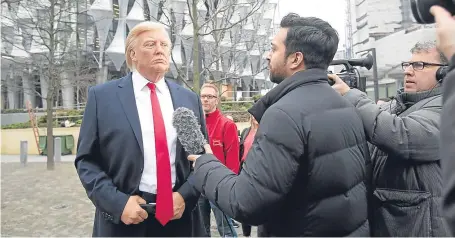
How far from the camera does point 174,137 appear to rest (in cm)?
225

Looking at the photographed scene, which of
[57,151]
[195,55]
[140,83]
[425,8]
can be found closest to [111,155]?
[140,83]

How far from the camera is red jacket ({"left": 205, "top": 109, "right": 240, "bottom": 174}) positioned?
15.0 ft

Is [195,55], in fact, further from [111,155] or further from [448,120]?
[448,120]

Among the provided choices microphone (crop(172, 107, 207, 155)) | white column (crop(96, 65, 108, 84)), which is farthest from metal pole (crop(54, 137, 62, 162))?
microphone (crop(172, 107, 207, 155))

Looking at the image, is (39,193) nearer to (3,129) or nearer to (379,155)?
(379,155)

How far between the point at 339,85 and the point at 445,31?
129cm

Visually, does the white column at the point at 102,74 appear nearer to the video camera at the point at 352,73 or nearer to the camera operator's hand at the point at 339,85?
the video camera at the point at 352,73

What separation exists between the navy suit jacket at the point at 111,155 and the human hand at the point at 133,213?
0.02 m

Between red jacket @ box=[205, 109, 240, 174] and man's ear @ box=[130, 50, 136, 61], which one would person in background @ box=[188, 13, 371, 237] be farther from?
red jacket @ box=[205, 109, 240, 174]

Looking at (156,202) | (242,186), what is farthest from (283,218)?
(156,202)

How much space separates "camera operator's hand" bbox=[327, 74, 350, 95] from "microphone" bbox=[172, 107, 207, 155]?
2.64 feet

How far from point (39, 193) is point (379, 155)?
8433mm

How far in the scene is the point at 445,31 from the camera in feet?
3.19

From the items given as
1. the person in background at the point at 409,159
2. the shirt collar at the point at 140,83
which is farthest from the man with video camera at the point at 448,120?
the shirt collar at the point at 140,83
